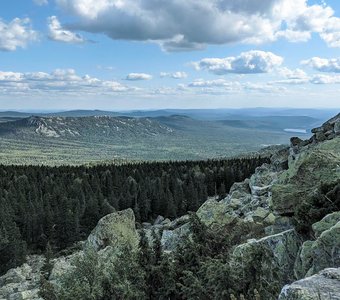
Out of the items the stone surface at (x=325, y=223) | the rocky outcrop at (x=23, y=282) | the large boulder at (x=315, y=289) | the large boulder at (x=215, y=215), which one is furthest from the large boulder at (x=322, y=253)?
the rocky outcrop at (x=23, y=282)

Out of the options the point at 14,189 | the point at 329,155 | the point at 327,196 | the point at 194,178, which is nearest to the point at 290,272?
the point at 327,196

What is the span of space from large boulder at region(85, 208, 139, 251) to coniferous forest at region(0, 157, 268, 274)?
26307 millimetres

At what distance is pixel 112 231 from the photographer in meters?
62.0

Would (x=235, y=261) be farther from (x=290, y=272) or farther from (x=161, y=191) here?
(x=161, y=191)

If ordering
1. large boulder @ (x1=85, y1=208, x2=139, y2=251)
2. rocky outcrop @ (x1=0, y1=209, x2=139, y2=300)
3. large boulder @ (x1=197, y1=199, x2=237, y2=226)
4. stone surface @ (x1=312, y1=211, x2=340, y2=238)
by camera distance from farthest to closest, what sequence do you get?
large boulder @ (x1=85, y1=208, x2=139, y2=251) < rocky outcrop @ (x1=0, y1=209, x2=139, y2=300) < large boulder @ (x1=197, y1=199, x2=237, y2=226) < stone surface @ (x1=312, y1=211, x2=340, y2=238)

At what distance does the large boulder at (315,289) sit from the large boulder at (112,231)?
45.7 metres

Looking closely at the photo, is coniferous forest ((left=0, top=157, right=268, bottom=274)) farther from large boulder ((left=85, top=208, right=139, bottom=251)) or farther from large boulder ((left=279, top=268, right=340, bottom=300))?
large boulder ((left=279, top=268, right=340, bottom=300))

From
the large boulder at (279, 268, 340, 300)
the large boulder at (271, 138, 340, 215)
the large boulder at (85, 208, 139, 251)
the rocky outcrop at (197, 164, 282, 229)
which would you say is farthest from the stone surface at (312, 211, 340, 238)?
the large boulder at (85, 208, 139, 251)

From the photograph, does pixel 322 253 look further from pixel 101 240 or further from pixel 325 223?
pixel 101 240

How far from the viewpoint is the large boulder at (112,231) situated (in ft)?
197

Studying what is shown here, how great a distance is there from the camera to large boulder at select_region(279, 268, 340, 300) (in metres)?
12.5

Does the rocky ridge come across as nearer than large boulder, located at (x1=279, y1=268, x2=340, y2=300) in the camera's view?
No

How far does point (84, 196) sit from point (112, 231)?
5842 cm

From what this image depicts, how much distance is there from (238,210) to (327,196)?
2971 centimetres
